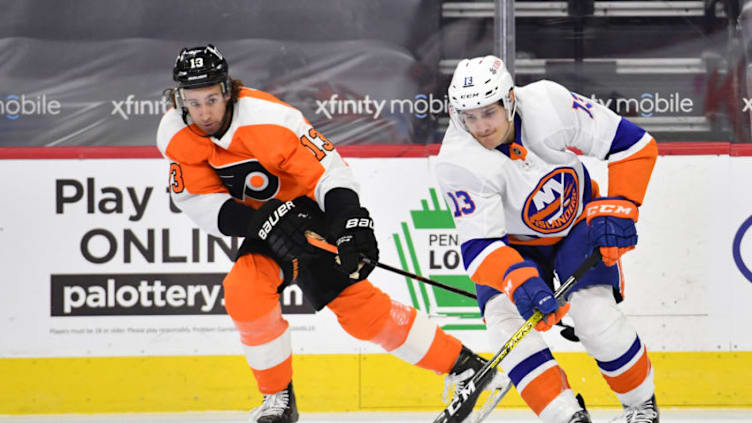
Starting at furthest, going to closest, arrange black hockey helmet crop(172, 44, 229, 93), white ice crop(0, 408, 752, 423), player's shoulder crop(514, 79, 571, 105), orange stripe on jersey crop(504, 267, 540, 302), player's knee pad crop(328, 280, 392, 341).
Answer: white ice crop(0, 408, 752, 423) < player's knee pad crop(328, 280, 392, 341) < black hockey helmet crop(172, 44, 229, 93) < player's shoulder crop(514, 79, 571, 105) < orange stripe on jersey crop(504, 267, 540, 302)

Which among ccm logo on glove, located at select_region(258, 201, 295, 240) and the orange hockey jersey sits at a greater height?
the orange hockey jersey

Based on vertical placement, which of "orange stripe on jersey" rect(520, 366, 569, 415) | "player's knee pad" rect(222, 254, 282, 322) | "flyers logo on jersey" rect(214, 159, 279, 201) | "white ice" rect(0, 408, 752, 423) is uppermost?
"flyers logo on jersey" rect(214, 159, 279, 201)

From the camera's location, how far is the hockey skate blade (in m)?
3.01

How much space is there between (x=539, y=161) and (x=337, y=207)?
65cm

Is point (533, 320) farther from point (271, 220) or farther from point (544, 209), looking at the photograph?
point (271, 220)

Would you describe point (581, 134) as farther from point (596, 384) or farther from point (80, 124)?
point (80, 124)

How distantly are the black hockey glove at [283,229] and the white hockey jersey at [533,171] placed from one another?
47cm

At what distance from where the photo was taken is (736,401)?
3697 mm

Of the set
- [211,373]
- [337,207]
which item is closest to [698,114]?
[337,207]

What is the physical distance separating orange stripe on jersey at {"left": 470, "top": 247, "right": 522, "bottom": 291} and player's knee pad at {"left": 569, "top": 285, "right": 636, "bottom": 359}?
0.26 metres

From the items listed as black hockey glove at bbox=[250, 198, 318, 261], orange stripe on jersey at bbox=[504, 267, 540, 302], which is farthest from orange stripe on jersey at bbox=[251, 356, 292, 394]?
orange stripe on jersey at bbox=[504, 267, 540, 302]

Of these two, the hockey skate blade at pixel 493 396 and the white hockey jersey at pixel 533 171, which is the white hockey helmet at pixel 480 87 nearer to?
the white hockey jersey at pixel 533 171

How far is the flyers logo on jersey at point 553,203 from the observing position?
2.66 metres

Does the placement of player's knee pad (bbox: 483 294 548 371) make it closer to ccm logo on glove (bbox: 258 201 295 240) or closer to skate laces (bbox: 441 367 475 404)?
skate laces (bbox: 441 367 475 404)
